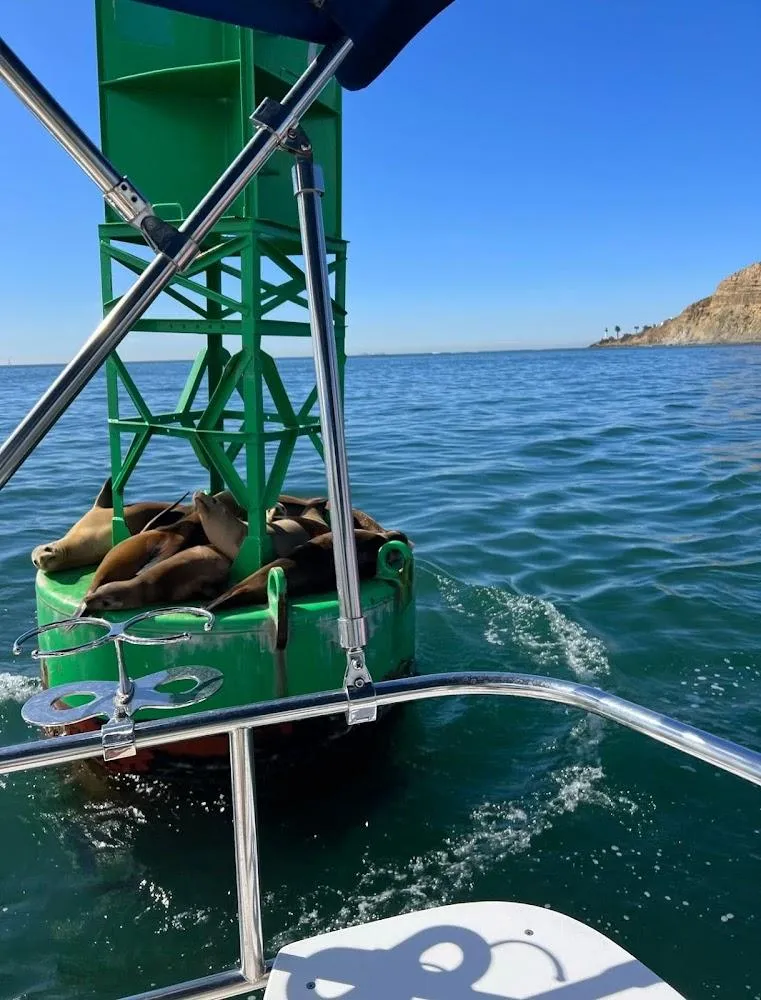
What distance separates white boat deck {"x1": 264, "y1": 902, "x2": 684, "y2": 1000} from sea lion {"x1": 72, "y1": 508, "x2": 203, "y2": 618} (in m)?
3.66

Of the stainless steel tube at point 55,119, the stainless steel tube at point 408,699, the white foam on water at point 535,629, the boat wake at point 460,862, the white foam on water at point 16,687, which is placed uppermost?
the stainless steel tube at point 55,119

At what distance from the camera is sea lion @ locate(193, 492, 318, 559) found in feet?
19.0

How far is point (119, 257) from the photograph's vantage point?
537cm

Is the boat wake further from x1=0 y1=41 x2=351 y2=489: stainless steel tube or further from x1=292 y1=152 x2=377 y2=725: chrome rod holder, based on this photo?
x1=0 y1=41 x2=351 y2=489: stainless steel tube

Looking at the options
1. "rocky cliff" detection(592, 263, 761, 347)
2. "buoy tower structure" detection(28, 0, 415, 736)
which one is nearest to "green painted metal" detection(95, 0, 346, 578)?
"buoy tower structure" detection(28, 0, 415, 736)

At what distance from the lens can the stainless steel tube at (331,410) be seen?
73.7 inches

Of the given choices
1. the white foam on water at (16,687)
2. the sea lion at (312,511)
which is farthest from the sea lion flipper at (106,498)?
the white foam on water at (16,687)

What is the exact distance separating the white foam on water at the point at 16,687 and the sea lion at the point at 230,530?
239 centimetres

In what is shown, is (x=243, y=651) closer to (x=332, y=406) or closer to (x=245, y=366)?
(x=245, y=366)

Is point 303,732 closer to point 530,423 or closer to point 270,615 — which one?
point 270,615

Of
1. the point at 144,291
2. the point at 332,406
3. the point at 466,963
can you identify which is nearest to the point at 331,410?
the point at 332,406

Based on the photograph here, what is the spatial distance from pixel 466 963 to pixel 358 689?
0.71 meters

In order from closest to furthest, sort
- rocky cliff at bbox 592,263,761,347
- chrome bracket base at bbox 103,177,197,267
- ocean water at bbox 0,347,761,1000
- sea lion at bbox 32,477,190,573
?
chrome bracket base at bbox 103,177,197,267, ocean water at bbox 0,347,761,1000, sea lion at bbox 32,477,190,573, rocky cliff at bbox 592,263,761,347

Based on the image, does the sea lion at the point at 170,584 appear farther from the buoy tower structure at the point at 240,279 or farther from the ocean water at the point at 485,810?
the ocean water at the point at 485,810
